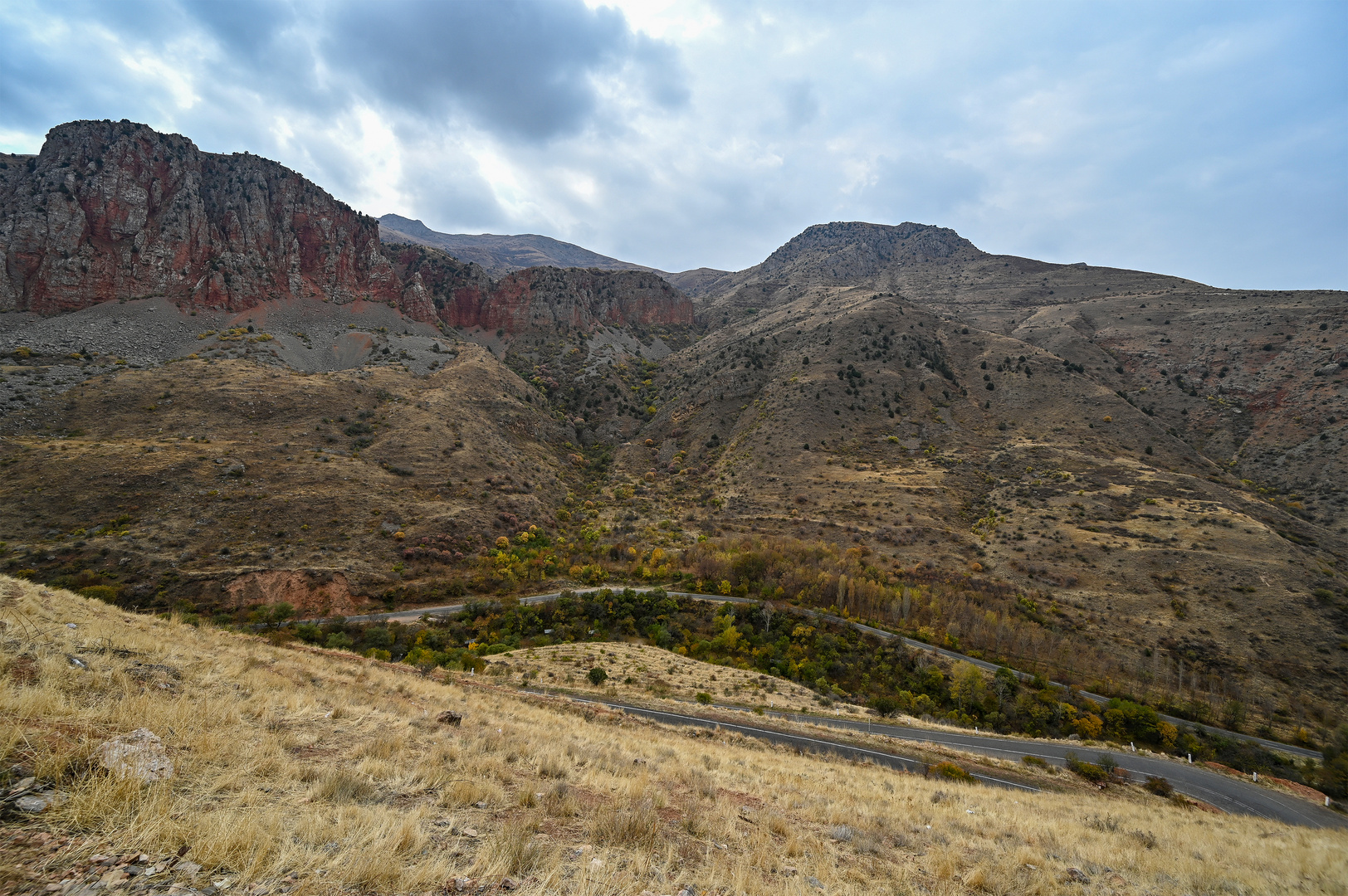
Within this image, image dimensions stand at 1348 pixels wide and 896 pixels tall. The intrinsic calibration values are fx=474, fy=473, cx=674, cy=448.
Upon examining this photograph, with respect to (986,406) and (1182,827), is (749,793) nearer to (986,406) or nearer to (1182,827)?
(1182,827)

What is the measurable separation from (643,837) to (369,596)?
121 feet

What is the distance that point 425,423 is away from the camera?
55.1 meters

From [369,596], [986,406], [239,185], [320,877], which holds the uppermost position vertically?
[239,185]

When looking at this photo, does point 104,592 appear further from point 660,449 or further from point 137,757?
point 660,449

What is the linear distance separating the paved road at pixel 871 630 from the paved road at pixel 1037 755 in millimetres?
7026

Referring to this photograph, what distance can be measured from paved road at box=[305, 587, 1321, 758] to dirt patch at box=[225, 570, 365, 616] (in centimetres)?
199

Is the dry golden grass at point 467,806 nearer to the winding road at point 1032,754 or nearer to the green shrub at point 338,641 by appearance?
the winding road at point 1032,754

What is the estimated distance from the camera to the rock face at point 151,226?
58.1 metres

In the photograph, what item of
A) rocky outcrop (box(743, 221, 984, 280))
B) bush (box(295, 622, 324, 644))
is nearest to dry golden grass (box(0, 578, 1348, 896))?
bush (box(295, 622, 324, 644))

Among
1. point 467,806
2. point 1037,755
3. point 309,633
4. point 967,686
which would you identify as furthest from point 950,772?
point 309,633

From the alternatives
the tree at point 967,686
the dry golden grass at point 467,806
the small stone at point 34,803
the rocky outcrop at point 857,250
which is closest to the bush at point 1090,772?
the dry golden grass at point 467,806

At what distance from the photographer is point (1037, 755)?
2170cm

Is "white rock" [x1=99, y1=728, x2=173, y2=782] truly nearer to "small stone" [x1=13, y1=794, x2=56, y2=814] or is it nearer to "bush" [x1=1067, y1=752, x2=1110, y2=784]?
"small stone" [x1=13, y1=794, x2=56, y2=814]

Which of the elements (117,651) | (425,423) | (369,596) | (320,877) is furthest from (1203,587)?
(425,423)
